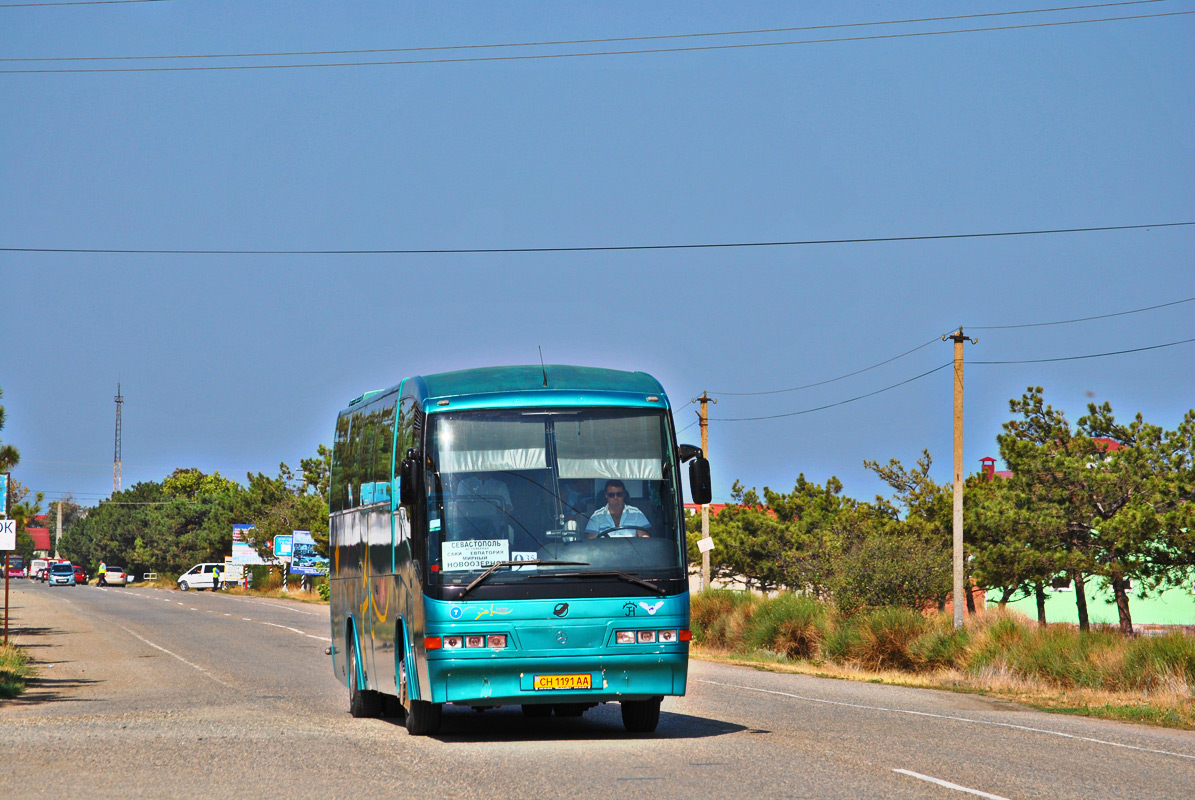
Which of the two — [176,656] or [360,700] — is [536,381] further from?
[176,656]

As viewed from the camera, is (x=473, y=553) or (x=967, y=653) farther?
(x=967, y=653)

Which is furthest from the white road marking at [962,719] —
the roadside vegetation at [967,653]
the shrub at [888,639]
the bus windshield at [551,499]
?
the shrub at [888,639]

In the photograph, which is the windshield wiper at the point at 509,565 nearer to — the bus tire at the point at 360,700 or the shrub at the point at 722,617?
the bus tire at the point at 360,700

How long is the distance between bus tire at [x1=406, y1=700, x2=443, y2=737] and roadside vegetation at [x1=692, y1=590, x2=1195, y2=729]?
875cm

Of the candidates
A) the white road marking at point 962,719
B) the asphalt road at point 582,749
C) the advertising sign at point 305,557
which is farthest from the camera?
the advertising sign at point 305,557

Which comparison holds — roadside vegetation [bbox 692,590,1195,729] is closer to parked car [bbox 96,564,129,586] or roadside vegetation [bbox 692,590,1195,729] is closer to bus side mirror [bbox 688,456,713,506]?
bus side mirror [bbox 688,456,713,506]

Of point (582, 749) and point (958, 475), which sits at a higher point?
point (958, 475)

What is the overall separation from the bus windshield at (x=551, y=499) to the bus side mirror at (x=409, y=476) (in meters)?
0.29

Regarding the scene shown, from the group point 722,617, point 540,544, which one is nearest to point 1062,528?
point 722,617

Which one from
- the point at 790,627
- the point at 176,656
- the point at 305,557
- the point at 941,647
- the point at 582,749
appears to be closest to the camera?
the point at 582,749

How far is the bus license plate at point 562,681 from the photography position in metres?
12.6

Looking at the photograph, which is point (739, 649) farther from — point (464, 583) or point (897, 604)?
point (464, 583)

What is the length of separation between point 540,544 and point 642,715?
7.53ft

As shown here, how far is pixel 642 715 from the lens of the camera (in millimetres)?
13820
